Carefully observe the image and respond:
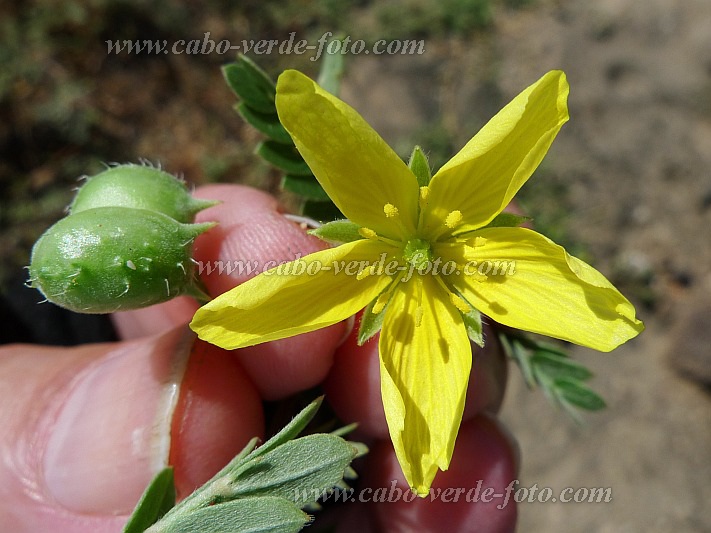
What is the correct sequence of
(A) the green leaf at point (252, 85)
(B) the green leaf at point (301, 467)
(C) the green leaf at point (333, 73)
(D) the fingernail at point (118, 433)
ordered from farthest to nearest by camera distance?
(C) the green leaf at point (333, 73), (A) the green leaf at point (252, 85), (D) the fingernail at point (118, 433), (B) the green leaf at point (301, 467)

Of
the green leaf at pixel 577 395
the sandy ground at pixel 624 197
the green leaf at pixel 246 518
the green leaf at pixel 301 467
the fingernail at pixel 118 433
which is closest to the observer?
the green leaf at pixel 246 518

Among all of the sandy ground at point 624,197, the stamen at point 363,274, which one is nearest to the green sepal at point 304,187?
the stamen at point 363,274

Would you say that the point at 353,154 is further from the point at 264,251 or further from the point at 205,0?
the point at 205,0

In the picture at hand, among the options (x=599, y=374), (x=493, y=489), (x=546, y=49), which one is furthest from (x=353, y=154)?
(x=546, y=49)

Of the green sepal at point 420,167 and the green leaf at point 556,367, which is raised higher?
the green sepal at point 420,167

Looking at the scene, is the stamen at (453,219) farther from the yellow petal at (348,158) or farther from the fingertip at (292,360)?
the fingertip at (292,360)

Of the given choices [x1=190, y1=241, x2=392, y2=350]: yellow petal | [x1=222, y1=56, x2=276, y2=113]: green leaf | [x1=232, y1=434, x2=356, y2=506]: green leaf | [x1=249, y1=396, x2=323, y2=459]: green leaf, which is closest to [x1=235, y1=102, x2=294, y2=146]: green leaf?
[x1=222, y1=56, x2=276, y2=113]: green leaf
